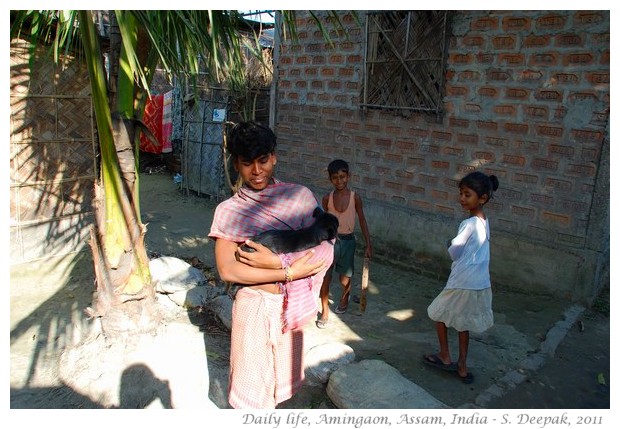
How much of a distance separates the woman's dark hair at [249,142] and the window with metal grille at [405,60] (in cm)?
347

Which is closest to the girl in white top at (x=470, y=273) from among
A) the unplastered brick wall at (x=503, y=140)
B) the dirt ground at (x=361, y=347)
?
the dirt ground at (x=361, y=347)

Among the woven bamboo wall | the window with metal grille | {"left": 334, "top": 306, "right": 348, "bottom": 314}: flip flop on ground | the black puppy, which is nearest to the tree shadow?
the woven bamboo wall

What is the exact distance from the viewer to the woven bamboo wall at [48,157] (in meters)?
5.16

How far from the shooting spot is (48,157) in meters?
5.47

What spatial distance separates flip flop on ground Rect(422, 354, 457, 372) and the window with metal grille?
2.68 m

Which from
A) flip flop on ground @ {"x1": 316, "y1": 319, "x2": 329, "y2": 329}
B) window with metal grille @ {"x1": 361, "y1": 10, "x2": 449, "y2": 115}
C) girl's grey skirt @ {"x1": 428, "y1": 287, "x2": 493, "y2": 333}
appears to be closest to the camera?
girl's grey skirt @ {"x1": 428, "y1": 287, "x2": 493, "y2": 333}

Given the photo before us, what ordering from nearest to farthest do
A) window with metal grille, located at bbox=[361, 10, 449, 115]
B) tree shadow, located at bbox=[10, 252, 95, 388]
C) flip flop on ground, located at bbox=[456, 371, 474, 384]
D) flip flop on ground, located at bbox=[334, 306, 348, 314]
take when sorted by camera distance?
1. flip flop on ground, located at bbox=[456, 371, 474, 384]
2. tree shadow, located at bbox=[10, 252, 95, 388]
3. flip flop on ground, located at bbox=[334, 306, 348, 314]
4. window with metal grille, located at bbox=[361, 10, 449, 115]

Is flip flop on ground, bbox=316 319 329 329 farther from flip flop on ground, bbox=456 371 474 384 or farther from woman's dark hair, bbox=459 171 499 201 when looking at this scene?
woman's dark hair, bbox=459 171 499 201

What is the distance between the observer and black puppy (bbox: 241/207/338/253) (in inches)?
82.0

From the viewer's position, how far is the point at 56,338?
12.9ft

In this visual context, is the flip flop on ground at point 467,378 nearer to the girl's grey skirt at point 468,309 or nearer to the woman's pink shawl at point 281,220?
the girl's grey skirt at point 468,309

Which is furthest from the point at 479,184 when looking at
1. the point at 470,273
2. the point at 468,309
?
the point at 468,309

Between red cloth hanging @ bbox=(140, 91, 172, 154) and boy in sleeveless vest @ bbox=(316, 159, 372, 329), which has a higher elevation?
red cloth hanging @ bbox=(140, 91, 172, 154)
